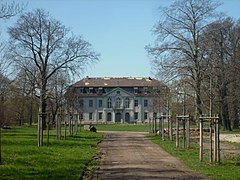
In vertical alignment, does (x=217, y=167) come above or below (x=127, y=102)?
below

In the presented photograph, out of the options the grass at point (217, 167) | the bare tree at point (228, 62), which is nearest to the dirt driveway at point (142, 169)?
the grass at point (217, 167)

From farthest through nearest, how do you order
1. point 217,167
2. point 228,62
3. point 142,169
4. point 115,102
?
1. point 115,102
2. point 228,62
3. point 217,167
4. point 142,169

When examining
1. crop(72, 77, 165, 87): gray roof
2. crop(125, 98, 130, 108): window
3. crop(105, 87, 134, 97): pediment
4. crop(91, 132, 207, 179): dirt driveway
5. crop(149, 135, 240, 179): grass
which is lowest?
crop(91, 132, 207, 179): dirt driveway

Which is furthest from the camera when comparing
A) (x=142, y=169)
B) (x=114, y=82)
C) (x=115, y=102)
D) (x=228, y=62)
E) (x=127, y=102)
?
(x=114, y=82)

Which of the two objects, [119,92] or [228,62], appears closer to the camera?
[228,62]

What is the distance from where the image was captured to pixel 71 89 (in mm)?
62531

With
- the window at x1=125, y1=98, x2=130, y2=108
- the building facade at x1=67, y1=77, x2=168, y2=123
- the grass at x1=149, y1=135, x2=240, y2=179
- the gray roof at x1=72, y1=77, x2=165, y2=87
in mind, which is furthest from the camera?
the gray roof at x1=72, y1=77, x2=165, y2=87

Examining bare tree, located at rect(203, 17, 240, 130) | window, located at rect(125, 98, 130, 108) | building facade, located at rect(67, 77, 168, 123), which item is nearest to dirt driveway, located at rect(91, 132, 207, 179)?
bare tree, located at rect(203, 17, 240, 130)

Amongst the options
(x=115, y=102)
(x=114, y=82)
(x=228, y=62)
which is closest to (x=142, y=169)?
(x=228, y=62)

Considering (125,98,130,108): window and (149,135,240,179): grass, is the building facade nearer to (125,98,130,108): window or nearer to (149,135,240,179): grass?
(125,98,130,108): window

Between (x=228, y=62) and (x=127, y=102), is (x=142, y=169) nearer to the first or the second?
(x=228, y=62)

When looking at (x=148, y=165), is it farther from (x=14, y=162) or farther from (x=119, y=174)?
(x=14, y=162)

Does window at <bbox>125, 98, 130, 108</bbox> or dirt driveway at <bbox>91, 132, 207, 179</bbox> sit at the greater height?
window at <bbox>125, 98, 130, 108</bbox>

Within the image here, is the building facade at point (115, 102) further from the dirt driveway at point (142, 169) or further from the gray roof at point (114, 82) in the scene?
the dirt driveway at point (142, 169)
